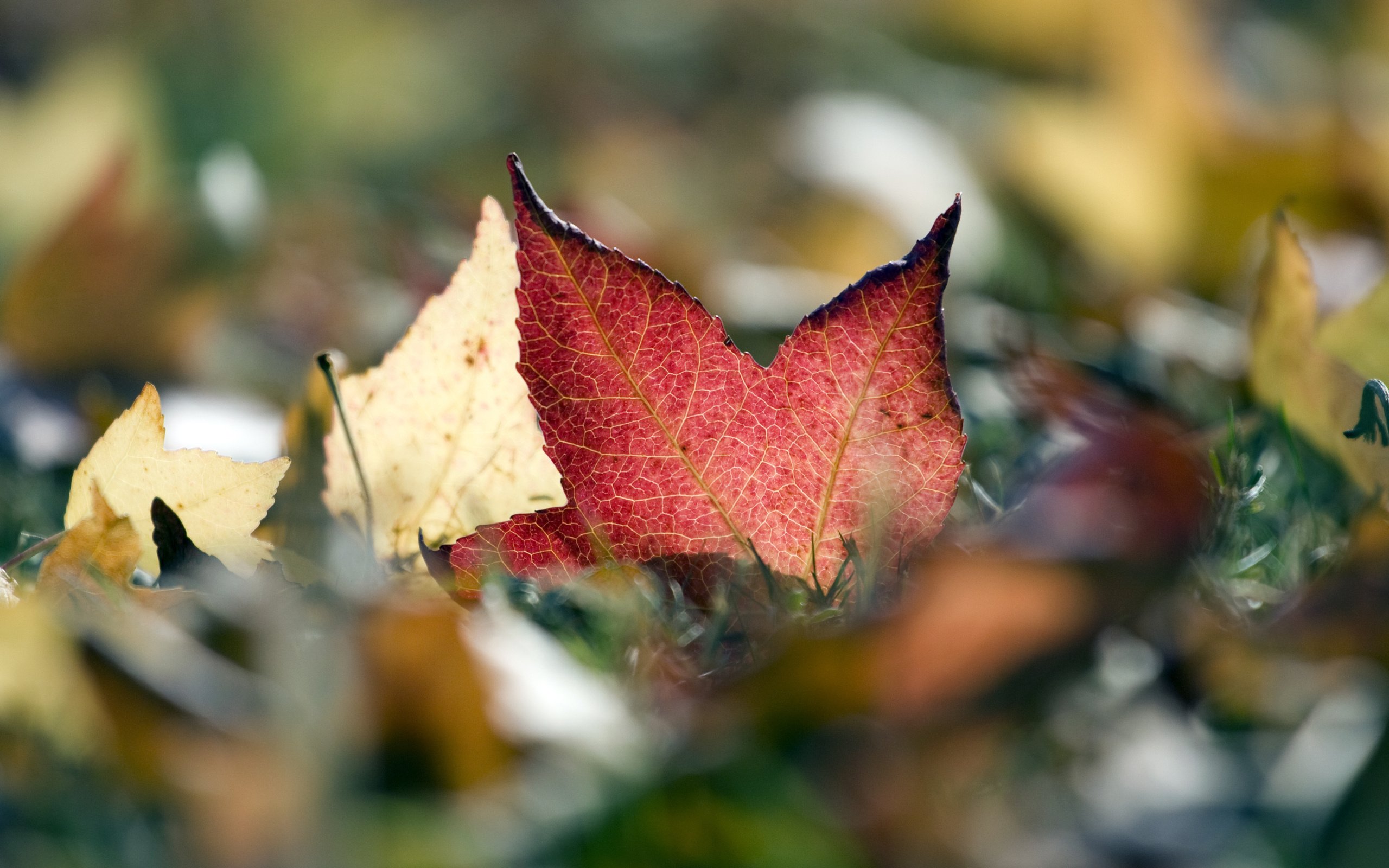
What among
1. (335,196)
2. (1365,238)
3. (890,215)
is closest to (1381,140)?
(1365,238)

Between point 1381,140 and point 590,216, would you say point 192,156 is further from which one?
point 1381,140

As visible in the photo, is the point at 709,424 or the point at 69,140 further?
the point at 69,140

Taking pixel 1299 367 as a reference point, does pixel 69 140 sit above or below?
above

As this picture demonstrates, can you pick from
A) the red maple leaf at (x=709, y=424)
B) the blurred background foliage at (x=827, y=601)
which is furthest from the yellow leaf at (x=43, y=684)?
the red maple leaf at (x=709, y=424)

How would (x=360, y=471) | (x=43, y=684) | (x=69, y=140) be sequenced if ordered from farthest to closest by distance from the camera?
(x=69, y=140) → (x=360, y=471) → (x=43, y=684)

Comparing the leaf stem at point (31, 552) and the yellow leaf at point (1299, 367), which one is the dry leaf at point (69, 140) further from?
the yellow leaf at point (1299, 367)

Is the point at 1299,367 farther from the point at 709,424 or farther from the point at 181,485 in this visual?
the point at 181,485

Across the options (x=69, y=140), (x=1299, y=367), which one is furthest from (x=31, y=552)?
(x=69, y=140)

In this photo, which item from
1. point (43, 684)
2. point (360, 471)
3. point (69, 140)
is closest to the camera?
point (43, 684)
